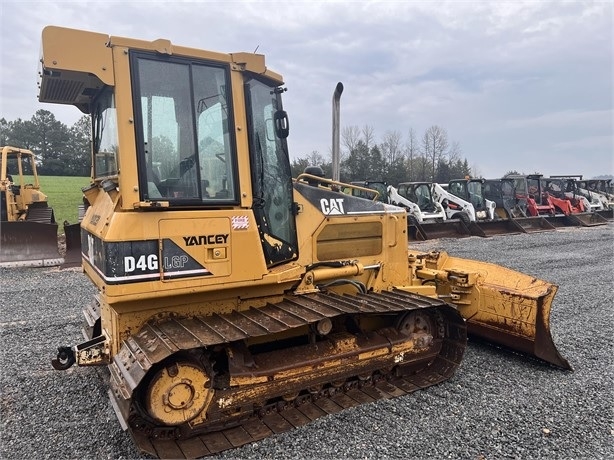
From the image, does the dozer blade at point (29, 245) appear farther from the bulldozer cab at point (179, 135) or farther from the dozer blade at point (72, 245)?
the bulldozer cab at point (179, 135)

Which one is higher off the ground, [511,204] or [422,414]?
[511,204]

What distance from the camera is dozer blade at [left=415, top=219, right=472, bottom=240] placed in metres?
16.7

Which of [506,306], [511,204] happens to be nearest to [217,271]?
[506,306]

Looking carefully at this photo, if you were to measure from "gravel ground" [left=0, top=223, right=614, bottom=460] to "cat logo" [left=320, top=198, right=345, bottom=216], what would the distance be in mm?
1715

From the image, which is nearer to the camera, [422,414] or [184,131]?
[184,131]

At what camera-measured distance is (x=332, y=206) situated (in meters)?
4.32

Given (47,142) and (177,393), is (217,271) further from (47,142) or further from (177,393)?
(47,142)

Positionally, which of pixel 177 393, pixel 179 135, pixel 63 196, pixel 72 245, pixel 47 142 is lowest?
pixel 177 393

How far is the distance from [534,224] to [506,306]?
16.7 metres

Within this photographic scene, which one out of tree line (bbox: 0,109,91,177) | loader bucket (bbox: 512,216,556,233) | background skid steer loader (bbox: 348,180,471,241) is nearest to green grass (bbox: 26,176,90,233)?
tree line (bbox: 0,109,91,177)

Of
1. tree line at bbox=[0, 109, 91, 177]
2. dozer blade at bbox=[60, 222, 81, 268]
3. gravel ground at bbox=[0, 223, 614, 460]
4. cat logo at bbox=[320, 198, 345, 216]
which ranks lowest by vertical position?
gravel ground at bbox=[0, 223, 614, 460]

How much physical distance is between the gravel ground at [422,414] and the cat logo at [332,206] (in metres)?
1.72

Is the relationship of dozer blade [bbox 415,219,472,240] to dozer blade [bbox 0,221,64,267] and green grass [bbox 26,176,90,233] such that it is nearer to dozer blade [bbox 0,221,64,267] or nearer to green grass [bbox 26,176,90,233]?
dozer blade [bbox 0,221,64,267]

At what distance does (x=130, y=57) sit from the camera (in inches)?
124
